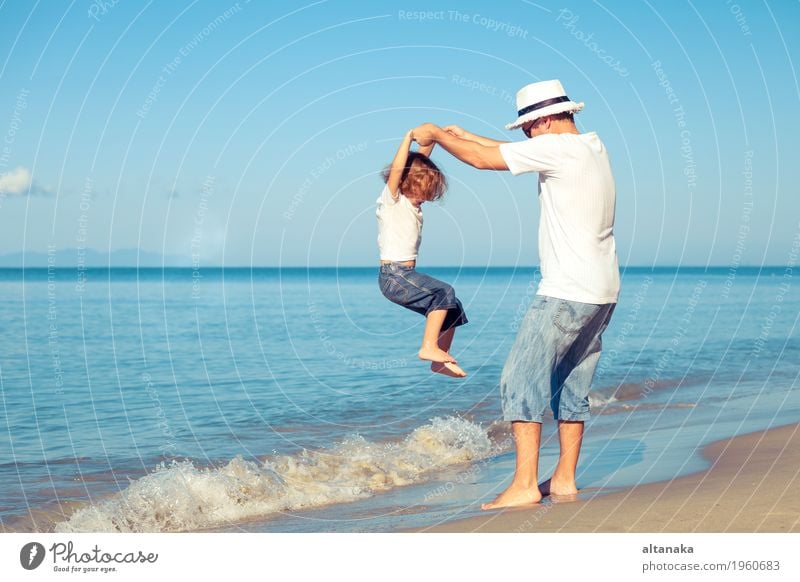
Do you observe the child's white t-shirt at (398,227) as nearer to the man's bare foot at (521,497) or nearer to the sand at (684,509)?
the man's bare foot at (521,497)

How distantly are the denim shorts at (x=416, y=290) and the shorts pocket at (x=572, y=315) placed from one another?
5.17 feet

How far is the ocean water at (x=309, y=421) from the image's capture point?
9148 millimetres

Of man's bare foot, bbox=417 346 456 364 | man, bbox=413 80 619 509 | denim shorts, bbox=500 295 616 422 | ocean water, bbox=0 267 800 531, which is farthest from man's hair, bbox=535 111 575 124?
ocean water, bbox=0 267 800 531

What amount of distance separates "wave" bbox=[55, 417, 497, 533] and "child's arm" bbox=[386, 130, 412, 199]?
3260mm

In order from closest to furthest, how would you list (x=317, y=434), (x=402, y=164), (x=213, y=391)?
1. (x=402, y=164)
2. (x=317, y=434)
3. (x=213, y=391)

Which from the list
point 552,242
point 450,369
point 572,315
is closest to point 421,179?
point 552,242

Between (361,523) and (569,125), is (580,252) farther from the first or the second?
(361,523)

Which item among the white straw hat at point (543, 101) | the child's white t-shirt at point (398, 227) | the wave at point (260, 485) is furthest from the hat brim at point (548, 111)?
the wave at point (260, 485)

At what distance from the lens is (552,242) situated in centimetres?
685

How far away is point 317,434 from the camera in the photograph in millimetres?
12367
